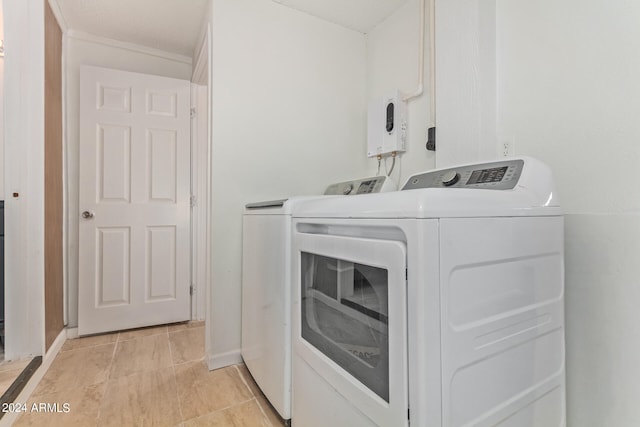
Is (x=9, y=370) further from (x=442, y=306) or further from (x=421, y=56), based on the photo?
(x=421, y=56)

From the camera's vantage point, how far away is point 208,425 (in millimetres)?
1277

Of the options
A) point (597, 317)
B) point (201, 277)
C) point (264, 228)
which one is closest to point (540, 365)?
point (597, 317)

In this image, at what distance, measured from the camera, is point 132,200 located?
2.37m

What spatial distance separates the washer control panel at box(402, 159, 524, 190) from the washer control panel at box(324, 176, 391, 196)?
49 cm

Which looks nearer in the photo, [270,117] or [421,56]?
[421,56]

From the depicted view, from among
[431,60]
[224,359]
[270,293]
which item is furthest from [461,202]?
[224,359]

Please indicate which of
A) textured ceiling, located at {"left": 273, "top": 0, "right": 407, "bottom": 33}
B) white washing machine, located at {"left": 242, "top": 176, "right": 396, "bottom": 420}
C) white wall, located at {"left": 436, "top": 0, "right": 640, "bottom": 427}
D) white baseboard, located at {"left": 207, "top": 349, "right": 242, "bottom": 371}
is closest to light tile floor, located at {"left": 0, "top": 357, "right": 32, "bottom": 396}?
white baseboard, located at {"left": 207, "top": 349, "right": 242, "bottom": 371}

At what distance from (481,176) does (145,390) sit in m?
1.86

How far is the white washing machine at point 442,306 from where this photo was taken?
0.66 m

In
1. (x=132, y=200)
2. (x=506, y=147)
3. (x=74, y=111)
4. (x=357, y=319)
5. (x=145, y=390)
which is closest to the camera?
(x=357, y=319)

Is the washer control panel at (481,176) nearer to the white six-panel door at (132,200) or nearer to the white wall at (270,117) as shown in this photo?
the white wall at (270,117)

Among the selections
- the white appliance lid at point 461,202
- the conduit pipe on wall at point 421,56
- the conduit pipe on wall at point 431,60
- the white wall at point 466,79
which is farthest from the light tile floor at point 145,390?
the conduit pipe on wall at point 421,56

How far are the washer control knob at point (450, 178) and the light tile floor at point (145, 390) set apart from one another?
4.06 feet

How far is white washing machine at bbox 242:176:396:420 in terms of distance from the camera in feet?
4.12
